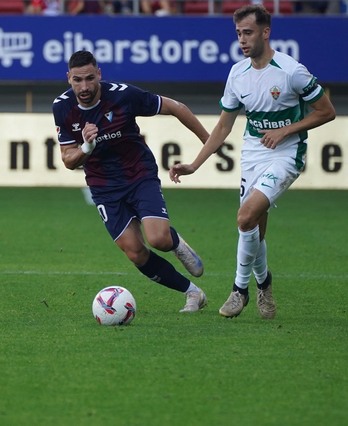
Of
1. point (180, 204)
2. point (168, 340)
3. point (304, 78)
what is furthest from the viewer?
point (180, 204)

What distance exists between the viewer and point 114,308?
741 centimetres

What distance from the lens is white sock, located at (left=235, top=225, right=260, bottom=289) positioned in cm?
763

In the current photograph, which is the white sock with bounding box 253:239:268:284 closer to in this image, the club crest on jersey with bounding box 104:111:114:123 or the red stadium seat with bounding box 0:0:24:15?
the club crest on jersey with bounding box 104:111:114:123

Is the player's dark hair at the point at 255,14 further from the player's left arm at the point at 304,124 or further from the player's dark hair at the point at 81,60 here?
the player's dark hair at the point at 81,60

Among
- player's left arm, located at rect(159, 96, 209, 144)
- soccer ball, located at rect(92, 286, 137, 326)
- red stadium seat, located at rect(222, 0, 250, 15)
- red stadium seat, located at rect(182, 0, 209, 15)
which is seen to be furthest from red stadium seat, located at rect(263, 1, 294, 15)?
soccer ball, located at rect(92, 286, 137, 326)

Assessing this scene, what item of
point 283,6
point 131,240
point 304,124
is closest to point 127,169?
point 131,240

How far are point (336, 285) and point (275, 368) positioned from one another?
3.68 meters

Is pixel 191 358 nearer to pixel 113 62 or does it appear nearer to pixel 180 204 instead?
pixel 180 204

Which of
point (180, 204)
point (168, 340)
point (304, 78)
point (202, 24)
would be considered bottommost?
point (180, 204)

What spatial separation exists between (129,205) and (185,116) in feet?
2.47

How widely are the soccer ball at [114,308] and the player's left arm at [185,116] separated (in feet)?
4.30

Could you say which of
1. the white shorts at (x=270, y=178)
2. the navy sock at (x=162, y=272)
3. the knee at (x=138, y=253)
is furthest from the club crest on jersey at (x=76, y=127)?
the white shorts at (x=270, y=178)

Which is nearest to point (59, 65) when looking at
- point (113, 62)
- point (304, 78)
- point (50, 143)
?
point (113, 62)

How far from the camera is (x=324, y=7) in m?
21.9
